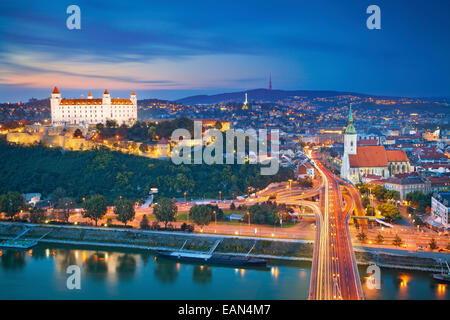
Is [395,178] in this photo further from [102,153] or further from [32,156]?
[32,156]

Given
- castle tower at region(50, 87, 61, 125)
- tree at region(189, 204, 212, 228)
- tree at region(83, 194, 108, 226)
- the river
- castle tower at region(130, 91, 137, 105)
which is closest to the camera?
the river

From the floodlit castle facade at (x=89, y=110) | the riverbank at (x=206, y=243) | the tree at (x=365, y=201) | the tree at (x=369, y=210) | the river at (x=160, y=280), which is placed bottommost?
the river at (x=160, y=280)

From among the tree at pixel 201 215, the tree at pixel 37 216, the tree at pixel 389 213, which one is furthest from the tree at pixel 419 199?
the tree at pixel 37 216

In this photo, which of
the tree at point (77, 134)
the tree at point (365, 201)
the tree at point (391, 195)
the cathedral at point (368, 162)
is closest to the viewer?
the tree at point (365, 201)

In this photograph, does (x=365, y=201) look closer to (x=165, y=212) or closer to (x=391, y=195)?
(x=391, y=195)

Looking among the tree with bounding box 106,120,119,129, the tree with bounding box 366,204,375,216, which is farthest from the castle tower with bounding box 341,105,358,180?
the tree with bounding box 106,120,119,129

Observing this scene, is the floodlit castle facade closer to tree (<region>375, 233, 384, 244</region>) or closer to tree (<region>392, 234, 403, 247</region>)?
tree (<region>375, 233, 384, 244</region>)

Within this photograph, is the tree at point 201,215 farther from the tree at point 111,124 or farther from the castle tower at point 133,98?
the castle tower at point 133,98
